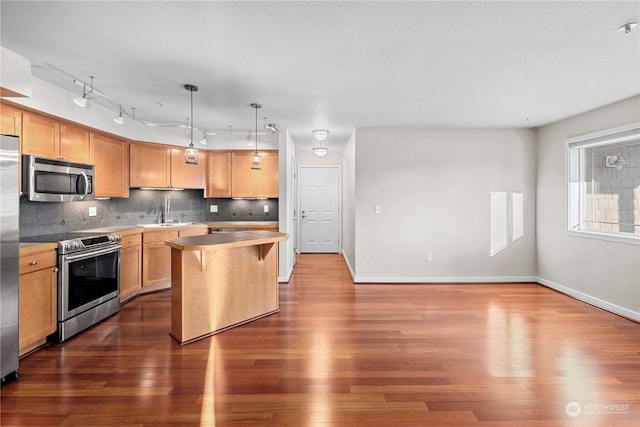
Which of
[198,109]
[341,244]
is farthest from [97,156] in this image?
[341,244]

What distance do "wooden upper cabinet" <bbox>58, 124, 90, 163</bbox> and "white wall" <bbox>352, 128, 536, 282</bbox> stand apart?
3.57 meters

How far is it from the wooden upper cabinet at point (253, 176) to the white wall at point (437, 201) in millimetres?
1378

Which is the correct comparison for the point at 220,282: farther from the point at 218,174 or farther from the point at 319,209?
the point at 319,209

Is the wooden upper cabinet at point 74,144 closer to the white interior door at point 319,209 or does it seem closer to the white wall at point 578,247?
the white interior door at point 319,209

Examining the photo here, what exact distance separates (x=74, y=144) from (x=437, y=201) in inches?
191

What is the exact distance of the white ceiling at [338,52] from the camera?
2.00 metres

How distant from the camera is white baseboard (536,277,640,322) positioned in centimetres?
361

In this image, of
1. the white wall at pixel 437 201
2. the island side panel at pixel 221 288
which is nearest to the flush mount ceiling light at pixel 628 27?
the white wall at pixel 437 201

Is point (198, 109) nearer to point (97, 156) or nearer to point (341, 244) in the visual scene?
point (97, 156)

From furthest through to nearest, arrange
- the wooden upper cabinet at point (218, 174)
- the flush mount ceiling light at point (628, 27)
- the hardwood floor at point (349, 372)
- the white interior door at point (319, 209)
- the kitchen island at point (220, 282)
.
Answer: the white interior door at point (319, 209), the wooden upper cabinet at point (218, 174), the kitchen island at point (220, 282), the flush mount ceiling light at point (628, 27), the hardwood floor at point (349, 372)

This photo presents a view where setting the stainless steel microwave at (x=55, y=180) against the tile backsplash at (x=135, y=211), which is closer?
the stainless steel microwave at (x=55, y=180)

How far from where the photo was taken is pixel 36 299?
2746 millimetres

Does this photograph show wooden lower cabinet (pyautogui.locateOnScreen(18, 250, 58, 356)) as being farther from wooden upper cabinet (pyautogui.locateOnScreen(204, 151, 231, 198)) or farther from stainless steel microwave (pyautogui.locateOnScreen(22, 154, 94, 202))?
wooden upper cabinet (pyautogui.locateOnScreen(204, 151, 231, 198))

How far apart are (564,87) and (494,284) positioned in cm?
296
